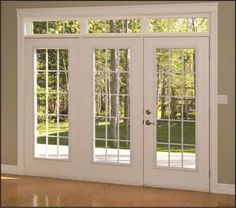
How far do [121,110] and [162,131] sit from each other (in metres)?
0.59

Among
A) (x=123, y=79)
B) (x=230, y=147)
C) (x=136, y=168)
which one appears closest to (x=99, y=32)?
(x=123, y=79)

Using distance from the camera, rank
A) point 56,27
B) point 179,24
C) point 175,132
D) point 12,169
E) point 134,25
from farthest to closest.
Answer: point 12,169 < point 56,27 < point 134,25 < point 175,132 < point 179,24

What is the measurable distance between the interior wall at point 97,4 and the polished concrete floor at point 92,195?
0.48 meters

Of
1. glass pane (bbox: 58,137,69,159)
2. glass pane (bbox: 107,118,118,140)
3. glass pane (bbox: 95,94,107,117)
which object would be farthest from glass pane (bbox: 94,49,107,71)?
glass pane (bbox: 58,137,69,159)

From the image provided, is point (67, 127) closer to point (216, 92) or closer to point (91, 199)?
point (91, 199)

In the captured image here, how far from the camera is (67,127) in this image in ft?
21.3

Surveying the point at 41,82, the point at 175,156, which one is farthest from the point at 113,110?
the point at 41,82

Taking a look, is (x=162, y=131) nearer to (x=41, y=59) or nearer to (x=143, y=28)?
(x=143, y=28)

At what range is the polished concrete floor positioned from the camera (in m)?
5.36

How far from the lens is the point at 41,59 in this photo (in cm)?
659

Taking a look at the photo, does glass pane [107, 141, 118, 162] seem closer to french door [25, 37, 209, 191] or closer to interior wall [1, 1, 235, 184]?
french door [25, 37, 209, 191]

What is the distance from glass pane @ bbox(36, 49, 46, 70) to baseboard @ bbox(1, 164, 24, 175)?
4.62 ft

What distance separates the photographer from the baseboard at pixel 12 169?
6.71 m

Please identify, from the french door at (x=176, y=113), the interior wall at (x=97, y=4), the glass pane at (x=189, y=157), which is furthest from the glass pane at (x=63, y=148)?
the glass pane at (x=189, y=157)
